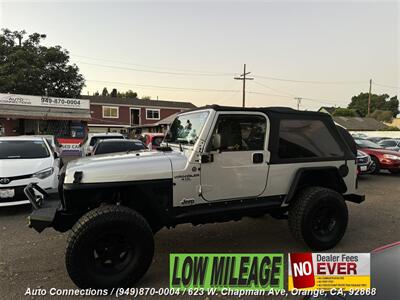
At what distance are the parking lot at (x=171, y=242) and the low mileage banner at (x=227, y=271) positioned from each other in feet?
0.65

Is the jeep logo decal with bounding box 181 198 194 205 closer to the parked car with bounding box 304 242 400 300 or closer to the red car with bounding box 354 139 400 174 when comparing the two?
the parked car with bounding box 304 242 400 300

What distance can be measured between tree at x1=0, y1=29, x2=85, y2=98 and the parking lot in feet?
112

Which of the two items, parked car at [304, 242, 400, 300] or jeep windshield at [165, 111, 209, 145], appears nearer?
parked car at [304, 242, 400, 300]

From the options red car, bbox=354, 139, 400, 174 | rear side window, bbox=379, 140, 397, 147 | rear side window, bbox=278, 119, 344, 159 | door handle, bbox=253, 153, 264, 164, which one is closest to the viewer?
door handle, bbox=253, 153, 264, 164

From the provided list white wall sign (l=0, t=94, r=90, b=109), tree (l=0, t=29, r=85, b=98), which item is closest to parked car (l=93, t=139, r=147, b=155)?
white wall sign (l=0, t=94, r=90, b=109)

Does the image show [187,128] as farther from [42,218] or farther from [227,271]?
[42,218]

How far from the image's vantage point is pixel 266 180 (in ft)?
14.9

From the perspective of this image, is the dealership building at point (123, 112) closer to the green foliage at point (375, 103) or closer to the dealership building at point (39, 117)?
the dealership building at point (39, 117)

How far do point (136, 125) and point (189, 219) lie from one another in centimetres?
4385

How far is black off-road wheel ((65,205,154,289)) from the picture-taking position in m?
3.42

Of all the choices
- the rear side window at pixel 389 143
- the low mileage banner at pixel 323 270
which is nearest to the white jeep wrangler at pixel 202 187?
the low mileage banner at pixel 323 270

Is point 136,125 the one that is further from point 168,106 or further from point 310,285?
point 310,285

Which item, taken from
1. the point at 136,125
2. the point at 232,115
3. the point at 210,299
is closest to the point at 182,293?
the point at 210,299

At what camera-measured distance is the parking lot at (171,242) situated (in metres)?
3.92
